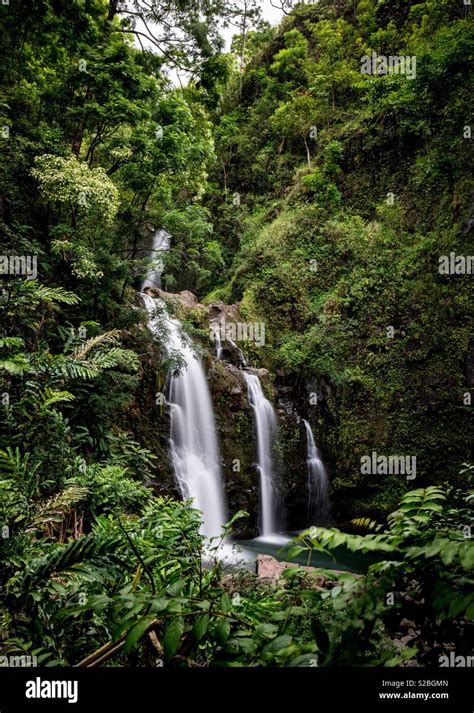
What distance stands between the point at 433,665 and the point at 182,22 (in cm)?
1023

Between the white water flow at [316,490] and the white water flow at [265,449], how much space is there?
4.28 feet

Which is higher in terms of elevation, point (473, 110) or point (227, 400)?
point (473, 110)

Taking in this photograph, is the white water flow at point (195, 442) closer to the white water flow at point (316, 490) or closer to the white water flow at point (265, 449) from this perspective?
the white water flow at point (265, 449)

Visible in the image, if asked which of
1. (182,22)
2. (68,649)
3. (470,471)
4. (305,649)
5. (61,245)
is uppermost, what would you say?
(182,22)

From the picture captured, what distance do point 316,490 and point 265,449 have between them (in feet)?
7.42

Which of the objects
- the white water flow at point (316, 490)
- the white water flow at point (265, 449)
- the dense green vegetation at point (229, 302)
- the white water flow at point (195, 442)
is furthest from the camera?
the white water flow at point (316, 490)

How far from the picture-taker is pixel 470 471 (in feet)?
7.29

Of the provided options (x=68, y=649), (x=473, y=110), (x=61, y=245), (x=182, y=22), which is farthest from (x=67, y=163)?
(x=473, y=110)

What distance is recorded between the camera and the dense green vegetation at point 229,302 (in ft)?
5.12

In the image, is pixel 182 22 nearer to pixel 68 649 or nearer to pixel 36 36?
pixel 36 36

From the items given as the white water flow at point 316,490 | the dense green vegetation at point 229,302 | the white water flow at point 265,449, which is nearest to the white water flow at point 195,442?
the dense green vegetation at point 229,302

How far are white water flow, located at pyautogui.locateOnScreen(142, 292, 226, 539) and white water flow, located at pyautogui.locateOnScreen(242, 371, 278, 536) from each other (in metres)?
1.45

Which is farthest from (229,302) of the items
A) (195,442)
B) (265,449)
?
(195,442)

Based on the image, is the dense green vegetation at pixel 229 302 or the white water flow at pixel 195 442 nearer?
the dense green vegetation at pixel 229 302
